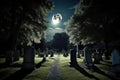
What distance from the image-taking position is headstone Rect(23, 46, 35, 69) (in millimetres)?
20800

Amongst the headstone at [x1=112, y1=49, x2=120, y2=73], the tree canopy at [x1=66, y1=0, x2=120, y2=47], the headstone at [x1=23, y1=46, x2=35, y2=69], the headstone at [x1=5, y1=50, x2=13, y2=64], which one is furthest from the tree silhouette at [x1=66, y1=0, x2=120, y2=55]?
the headstone at [x1=5, y1=50, x2=13, y2=64]

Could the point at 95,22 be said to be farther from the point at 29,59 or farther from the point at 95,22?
the point at 29,59

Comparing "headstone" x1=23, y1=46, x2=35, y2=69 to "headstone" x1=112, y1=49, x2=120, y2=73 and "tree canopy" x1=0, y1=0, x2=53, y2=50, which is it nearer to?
"tree canopy" x1=0, y1=0, x2=53, y2=50

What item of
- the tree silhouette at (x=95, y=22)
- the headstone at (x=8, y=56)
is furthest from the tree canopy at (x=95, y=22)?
the headstone at (x=8, y=56)

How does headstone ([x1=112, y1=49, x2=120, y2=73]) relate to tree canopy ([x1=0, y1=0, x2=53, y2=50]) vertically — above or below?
below

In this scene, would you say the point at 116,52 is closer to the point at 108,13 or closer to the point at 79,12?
the point at 108,13

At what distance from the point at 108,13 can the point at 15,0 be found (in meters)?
16.0

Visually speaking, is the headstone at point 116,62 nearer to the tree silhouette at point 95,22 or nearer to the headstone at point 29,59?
the headstone at point 29,59

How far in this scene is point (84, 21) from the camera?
122 feet

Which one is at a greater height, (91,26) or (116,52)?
(91,26)

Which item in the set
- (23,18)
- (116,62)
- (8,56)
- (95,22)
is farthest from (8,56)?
(95,22)

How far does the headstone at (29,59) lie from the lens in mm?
20800

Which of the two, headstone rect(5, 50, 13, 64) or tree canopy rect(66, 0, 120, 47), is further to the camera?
tree canopy rect(66, 0, 120, 47)

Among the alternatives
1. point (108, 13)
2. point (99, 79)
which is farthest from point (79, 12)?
point (99, 79)
